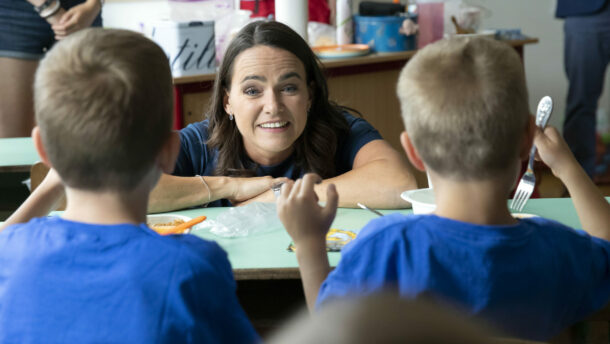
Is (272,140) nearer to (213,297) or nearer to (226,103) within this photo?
(226,103)

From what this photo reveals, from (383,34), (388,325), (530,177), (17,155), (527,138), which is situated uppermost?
(388,325)

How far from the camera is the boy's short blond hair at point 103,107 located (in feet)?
2.81

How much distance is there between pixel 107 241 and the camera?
2.79ft

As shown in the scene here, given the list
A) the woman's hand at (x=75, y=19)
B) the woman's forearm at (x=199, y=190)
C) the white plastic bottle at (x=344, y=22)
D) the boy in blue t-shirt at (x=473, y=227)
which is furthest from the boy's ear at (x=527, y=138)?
the white plastic bottle at (x=344, y=22)

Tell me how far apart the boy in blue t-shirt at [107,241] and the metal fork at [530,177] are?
0.75 m

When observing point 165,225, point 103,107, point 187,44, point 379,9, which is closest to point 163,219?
point 165,225

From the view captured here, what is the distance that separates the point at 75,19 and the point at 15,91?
37cm

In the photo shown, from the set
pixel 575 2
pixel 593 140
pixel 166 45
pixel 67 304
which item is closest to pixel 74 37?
pixel 67 304

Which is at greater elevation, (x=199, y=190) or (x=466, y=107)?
(x=466, y=107)

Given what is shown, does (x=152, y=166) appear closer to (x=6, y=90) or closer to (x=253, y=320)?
(x=253, y=320)

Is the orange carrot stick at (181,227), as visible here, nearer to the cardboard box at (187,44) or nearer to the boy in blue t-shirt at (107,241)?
the boy in blue t-shirt at (107,241)

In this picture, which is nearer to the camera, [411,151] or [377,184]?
[411,151]

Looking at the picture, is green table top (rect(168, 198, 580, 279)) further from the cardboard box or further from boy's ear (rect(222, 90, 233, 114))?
the cardboard box

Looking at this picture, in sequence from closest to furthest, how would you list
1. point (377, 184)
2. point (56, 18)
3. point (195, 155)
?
point (377, 184) → point (195, 155) → point (56, 18)
